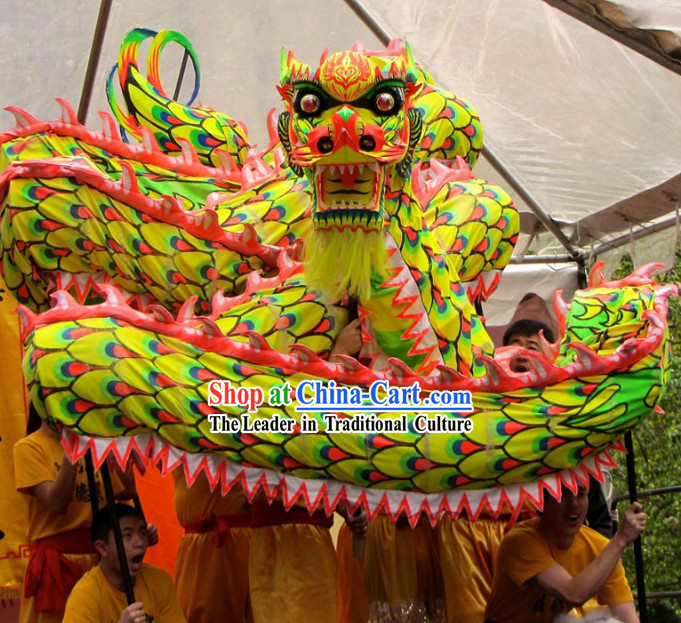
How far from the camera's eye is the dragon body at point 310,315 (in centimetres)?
275

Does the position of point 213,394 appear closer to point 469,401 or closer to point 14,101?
point 469,401

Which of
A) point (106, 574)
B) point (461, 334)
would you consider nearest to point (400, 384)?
point (461, 334)

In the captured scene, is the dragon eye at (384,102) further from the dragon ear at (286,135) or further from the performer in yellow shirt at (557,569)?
the performer in yellow shirt at (557,569)

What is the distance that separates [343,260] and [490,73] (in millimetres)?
2055

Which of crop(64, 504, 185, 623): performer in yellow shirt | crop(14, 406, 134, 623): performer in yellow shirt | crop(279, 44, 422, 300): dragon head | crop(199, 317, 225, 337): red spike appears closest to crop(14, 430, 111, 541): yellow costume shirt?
crop(14, 406, 134, 623): performer in yellow shirt

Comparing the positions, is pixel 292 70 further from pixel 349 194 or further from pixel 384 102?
pixel 349 194

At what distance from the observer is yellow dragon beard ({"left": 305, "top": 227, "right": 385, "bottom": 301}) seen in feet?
9.46

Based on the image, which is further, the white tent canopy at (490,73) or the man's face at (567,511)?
the white tent canopy at (490,73)

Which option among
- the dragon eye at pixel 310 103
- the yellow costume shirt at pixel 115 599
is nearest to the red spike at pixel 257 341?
the dragon eye at pixel 310 103

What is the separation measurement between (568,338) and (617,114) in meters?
1.70

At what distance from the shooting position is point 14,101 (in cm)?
458

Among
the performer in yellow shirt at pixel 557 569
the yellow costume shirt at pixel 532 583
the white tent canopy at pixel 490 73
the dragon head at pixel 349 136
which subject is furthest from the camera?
the white tent canopy at pixel 490 73

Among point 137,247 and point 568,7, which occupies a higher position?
point 568,7

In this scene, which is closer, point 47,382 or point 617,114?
point 47,382
